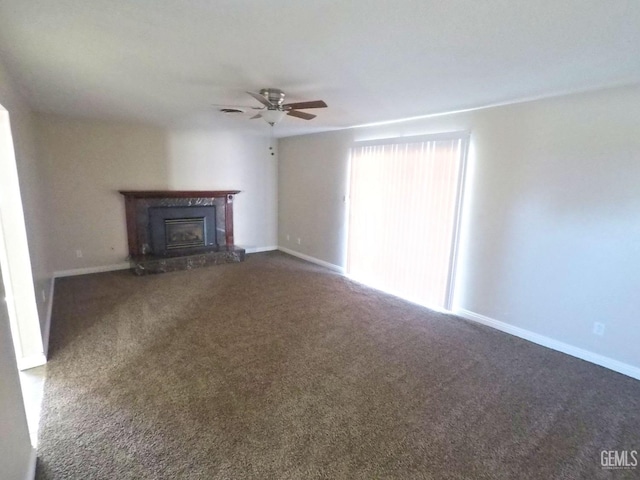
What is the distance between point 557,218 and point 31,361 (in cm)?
473

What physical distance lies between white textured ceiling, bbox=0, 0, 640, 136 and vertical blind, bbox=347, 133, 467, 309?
0.82 m

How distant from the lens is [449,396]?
233 cm

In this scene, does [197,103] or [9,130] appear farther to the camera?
[197,103]

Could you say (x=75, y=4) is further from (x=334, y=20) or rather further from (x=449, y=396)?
(x=449, y=396)

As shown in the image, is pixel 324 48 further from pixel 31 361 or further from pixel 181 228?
pixel 181 228

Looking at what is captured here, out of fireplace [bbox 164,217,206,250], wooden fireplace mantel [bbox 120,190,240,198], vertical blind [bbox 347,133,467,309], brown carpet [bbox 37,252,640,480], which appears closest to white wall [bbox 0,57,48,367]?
brown carpet [bbox 37,252,640,480]

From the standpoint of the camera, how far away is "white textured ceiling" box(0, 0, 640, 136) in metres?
1.52

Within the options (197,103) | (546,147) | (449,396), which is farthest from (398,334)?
(197,103)

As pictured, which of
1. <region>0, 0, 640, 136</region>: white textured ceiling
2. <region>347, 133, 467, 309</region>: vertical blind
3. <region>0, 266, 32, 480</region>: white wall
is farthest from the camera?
<region>347, 133, 467, 309</region>: vertical blind

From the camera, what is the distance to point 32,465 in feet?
5.36

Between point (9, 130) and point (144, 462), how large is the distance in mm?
2567

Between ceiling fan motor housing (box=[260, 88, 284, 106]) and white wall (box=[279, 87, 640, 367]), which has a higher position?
ceiling fan motor housing (box=[260, 88, 284, 106])

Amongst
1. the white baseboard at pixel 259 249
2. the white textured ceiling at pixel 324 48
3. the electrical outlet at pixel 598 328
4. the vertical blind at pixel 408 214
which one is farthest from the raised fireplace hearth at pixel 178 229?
the electrical outlet at pixel 598 328

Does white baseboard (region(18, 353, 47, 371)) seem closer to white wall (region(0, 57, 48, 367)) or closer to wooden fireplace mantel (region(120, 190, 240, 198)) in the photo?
white wall (region(0, 57, 48, 367))
